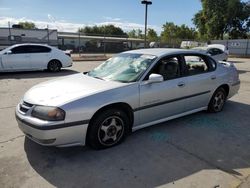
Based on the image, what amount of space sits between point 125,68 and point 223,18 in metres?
40.7

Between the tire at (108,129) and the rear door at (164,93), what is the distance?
1.21ft

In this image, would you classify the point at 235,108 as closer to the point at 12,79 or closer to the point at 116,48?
the point at 12,79

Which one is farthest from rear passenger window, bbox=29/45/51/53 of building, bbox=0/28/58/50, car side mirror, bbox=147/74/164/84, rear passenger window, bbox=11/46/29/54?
building, bbox=0/28/58/50

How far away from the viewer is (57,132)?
3.54 m

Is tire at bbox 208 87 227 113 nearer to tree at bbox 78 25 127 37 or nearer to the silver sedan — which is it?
the silver sedan

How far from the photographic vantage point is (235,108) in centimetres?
656

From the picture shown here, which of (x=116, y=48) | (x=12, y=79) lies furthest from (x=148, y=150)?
(x=116, y=48)

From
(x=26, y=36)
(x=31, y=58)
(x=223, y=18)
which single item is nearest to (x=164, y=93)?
(x=31, y=58)

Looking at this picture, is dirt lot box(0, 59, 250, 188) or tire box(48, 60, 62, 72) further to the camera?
tire box(48, 60, 62, 72)

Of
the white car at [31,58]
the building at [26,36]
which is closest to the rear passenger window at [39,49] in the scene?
the white car at [31,58]

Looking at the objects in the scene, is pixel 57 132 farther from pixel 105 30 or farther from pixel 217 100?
pixel 105 30

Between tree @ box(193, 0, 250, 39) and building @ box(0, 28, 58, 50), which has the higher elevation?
tree @ box(193, 0, 250, 39)

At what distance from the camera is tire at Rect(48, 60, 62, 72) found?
41.9 ft

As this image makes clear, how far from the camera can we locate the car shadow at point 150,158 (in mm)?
3332
